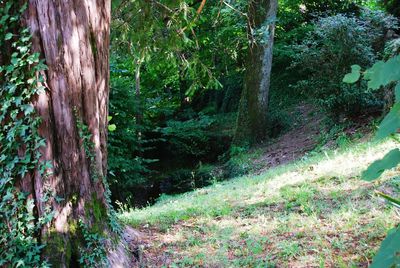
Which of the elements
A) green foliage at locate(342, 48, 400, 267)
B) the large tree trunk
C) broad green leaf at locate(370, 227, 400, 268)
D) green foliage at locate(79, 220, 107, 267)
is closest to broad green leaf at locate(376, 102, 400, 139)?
green foliage at locate(342, 48, 400, 267)

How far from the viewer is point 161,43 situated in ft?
22.0

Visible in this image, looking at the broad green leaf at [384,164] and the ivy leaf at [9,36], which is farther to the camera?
the ivy leaf at [9,36]

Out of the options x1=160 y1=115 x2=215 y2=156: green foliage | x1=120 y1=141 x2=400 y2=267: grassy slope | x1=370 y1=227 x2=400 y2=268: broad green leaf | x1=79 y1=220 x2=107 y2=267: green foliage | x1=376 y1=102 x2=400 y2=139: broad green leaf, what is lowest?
x1=160 y1=115 x2=215 y2=156: green foliage

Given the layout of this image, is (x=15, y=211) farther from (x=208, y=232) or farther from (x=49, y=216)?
(x=208, y=232)

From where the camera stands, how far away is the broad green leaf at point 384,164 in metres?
1.01

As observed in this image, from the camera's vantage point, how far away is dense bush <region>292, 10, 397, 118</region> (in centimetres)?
869

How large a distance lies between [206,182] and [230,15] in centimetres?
484

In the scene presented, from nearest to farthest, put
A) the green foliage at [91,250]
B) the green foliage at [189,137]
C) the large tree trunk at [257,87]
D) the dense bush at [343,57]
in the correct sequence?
the green foliage at [91,250] < the dense bush at [343,57] < the large tree trunk at [257,87] < the green foliage at [189,137]

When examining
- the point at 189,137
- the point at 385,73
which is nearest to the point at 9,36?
the point at 385,73

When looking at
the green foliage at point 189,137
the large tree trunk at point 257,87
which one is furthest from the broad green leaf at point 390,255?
the green foliage at point 189,137

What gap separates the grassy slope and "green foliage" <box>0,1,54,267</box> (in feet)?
4.02

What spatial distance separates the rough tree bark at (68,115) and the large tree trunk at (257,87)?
8.22 metres

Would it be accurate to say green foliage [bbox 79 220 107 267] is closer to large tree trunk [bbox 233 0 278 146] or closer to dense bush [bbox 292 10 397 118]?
dense bush [bbox 292 10 397 118]

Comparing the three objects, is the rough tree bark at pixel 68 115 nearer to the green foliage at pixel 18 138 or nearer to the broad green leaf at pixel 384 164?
the green foliage at pixel 18 138
